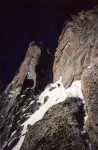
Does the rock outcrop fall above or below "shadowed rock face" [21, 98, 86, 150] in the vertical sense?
above

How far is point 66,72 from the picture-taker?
38.7 meters

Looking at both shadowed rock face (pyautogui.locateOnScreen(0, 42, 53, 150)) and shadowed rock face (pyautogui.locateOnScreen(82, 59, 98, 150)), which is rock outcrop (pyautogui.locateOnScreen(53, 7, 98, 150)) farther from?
shadowed rock face (pyautogui.locateOnScreen(0, 42, 53, 150))

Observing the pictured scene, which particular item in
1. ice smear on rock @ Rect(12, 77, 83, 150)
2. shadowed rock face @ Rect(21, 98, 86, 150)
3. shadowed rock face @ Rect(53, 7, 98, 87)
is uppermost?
shadowed rock face @ Rect(53, 7, 98, 87)

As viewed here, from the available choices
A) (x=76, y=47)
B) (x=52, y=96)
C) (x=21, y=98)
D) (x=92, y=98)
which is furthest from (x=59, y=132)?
(x=76, y=47)

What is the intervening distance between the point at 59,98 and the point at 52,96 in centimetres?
387

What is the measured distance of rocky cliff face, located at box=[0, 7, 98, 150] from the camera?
25484 millimetres

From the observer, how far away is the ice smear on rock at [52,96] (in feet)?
101

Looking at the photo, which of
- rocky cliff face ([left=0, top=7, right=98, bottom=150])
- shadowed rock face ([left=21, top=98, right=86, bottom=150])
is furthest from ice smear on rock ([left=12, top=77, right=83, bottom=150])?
shadowed rock face ([left=21, top=98, right=86, bottom=150])

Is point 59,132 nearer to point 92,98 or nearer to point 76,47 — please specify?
point 92,98

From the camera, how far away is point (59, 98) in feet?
107

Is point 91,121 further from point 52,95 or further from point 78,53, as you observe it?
point 78,53

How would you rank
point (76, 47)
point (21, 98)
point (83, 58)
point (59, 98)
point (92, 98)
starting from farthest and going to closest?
point (21, 98), point (76, 47), point (83, 58), point (59, 98), point (92, 98)

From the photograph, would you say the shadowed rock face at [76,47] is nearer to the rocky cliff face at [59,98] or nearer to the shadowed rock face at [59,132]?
the rocky cliff face at [59,98]

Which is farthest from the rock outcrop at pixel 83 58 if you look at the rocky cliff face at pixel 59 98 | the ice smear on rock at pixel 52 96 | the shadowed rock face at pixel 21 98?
the shadowed rock face at pixel 21 98
